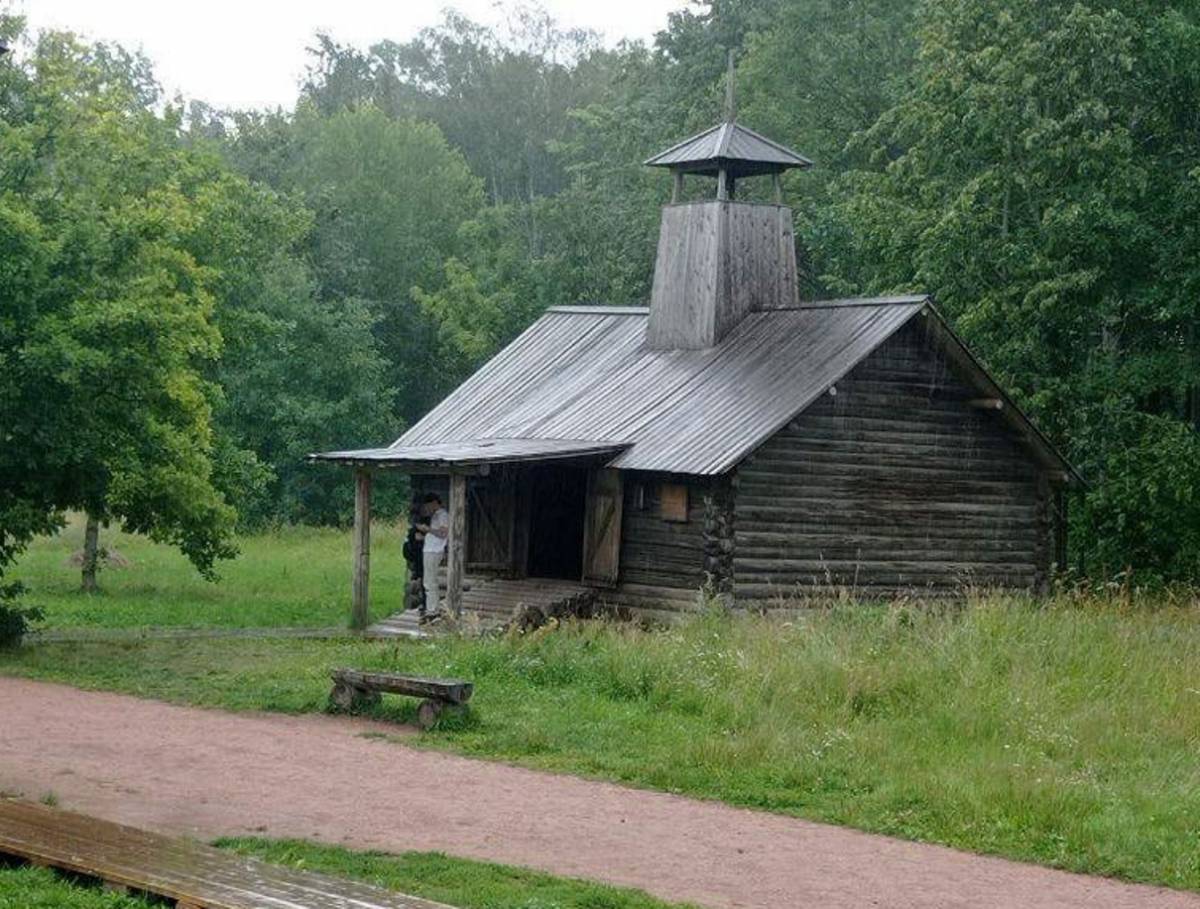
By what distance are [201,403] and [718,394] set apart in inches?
315

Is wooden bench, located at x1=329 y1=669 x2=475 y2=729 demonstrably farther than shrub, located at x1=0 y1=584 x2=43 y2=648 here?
No

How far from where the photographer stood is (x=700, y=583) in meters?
27.0

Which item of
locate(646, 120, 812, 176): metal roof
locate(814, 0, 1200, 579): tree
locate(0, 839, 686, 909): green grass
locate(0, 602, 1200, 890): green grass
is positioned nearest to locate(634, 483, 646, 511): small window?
locate(646, 120, 812, 176): metal roof

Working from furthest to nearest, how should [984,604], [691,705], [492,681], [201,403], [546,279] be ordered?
[546,279] < [201,403] < [984,604] < [492,681] < [691,705]

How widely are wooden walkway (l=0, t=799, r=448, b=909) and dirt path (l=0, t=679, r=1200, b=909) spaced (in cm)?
95

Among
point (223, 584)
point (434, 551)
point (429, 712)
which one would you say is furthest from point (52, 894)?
point (223, 584)

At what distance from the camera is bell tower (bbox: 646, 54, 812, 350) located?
30891 millimetres

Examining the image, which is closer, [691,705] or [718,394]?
[691,705]

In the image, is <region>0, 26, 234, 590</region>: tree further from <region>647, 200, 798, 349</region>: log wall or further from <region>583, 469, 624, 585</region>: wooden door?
<region>647, 200, 798, 349</region>: log wall

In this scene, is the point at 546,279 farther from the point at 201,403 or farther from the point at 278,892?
the point at 278,892

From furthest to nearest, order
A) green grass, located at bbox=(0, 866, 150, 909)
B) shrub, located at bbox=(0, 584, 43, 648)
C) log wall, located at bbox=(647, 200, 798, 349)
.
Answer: log wall, located at bbox=(647, 200, 798, 349)
shrub, located at bbox=(0, 584, 43, 648)
green grass, located at bbox=(0, 866, 150, 909)

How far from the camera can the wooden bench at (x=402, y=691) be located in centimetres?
1681

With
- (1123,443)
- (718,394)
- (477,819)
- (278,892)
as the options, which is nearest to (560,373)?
(718,394)

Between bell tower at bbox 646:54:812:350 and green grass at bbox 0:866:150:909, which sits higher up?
bell tower at bbox 646:54:812:350
